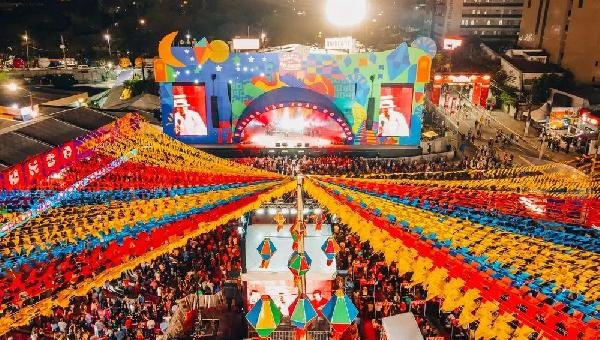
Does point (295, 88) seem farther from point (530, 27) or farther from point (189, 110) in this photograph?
point (530, 27)

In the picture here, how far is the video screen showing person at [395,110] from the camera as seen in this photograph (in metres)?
28.9

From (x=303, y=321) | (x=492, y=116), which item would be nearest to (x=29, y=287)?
(x=303, y=321)

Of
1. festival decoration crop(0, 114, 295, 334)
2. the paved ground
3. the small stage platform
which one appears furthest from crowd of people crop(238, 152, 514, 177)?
festival decoration crop(0, 114, 295, 334)

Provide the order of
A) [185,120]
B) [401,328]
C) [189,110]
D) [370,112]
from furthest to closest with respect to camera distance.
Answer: [185,120], [189,110], [370,112], [401,328]

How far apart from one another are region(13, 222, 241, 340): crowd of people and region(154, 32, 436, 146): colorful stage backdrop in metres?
12.8

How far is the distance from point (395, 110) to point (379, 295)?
16.6 meters

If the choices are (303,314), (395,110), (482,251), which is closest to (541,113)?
(395,110)

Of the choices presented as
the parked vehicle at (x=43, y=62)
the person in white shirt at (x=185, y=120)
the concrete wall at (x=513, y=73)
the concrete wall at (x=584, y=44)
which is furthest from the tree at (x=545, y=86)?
the parked vehicle at (x=43, y=62)

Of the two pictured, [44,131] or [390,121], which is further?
[390,121]

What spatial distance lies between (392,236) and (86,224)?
267 inches

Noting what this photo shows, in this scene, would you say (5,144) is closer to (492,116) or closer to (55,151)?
(55,151)

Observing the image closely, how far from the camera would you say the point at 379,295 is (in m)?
15.2

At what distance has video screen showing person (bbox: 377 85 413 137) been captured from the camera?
1136 inches

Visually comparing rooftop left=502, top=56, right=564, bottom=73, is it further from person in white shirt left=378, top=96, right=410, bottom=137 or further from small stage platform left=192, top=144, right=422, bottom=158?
small stage platform left=192, top=144, right=422, bottom=158
